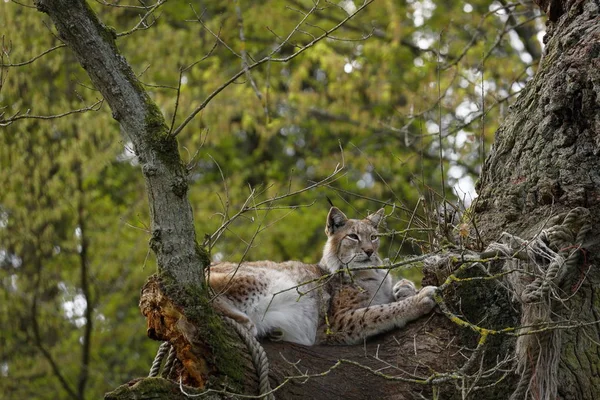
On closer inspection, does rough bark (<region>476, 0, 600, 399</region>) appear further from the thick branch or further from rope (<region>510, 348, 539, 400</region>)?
the thick branch

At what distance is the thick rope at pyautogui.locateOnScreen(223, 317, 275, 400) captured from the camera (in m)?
4.40

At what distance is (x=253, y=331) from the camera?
5.21 metres

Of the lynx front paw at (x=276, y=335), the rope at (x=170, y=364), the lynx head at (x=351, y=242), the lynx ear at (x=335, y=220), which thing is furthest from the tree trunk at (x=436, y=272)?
the lynx ear at (x=335, y=220)

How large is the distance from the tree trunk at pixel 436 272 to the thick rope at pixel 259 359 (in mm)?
60

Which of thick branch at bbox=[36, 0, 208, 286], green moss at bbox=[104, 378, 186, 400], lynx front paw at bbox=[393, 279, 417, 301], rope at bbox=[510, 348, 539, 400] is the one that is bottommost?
rope at bbox=[510, 348, 539, 400]

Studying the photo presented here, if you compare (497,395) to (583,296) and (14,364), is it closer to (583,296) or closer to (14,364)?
(583,296)

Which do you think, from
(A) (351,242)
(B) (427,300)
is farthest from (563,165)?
(A) (351,242)

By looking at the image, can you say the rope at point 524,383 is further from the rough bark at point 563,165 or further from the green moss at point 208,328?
the green moss at point 208,328

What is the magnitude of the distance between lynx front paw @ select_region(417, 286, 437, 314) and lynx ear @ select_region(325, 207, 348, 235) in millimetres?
2093

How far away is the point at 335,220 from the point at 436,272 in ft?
8.11

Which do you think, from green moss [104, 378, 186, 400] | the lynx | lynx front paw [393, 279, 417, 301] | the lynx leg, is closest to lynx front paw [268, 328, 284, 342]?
the lynx

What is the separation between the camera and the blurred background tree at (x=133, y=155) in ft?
40.4

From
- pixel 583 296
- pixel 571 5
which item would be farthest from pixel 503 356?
pixel 571 5

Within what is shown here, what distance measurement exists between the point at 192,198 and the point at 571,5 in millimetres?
11370
